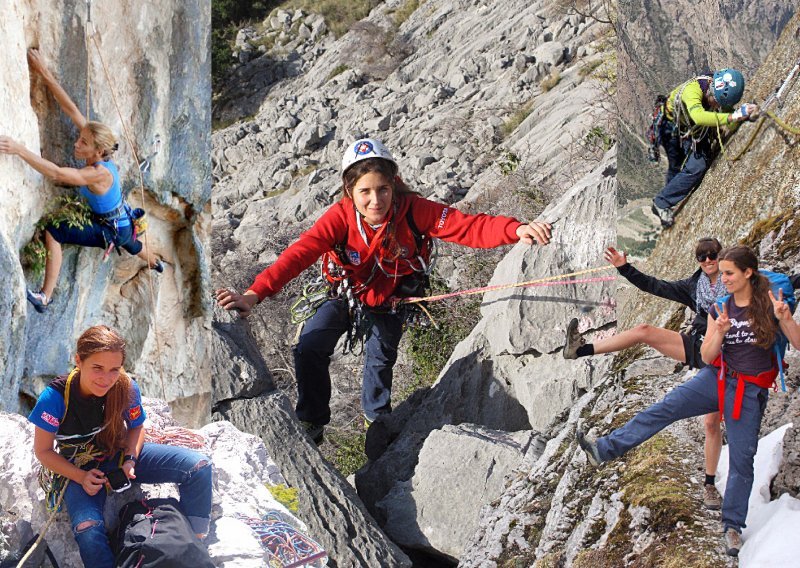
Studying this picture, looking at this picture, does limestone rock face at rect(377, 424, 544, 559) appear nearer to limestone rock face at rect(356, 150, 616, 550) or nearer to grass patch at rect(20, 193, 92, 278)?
limestone rock face at rect(356, 150, 616, 550)

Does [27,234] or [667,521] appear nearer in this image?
[667,521]

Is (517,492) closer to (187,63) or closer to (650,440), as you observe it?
(650,440)

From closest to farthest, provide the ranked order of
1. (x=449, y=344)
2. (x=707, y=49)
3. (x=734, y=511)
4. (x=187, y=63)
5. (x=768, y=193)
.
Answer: (x=734, y=511) < (x=768, y=193) < (x=707, y=49) < (x=187, y=63) < (x=449, y=344)

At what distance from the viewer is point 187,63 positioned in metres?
3.40

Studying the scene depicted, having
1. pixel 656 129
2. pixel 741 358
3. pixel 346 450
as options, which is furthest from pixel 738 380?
pixel 346 450

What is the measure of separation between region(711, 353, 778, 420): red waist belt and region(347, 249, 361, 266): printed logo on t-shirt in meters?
1.60

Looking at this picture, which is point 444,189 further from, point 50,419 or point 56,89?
point 50,419

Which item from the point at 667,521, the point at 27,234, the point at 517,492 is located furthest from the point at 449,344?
the point at 27,234

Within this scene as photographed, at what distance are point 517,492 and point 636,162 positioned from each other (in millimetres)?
1407

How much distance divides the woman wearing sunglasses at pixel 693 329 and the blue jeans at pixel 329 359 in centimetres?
115

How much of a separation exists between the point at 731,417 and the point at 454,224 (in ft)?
4.79

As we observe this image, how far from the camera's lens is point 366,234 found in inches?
138

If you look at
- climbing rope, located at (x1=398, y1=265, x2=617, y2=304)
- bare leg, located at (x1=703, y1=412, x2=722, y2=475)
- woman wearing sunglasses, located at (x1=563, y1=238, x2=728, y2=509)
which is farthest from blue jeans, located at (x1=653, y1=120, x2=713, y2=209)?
bare leg, located at (x1=703, y1=412, x2=722, y2=475)

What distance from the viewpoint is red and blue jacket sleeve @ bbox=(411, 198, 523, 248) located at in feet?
11.3
